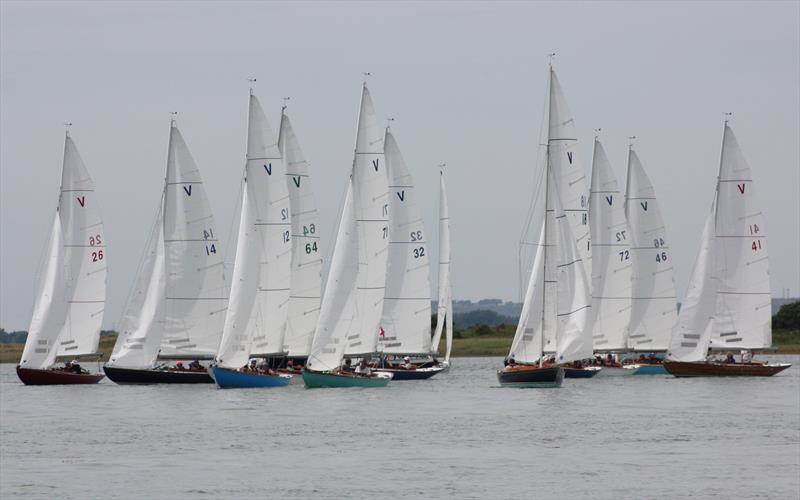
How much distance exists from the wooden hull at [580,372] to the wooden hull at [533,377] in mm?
9871

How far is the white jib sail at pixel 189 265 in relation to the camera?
3019 inches

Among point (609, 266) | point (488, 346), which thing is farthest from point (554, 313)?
→ point (488, 346)

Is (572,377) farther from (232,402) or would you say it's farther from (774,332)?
(774,332)

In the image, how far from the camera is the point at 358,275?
74.1m

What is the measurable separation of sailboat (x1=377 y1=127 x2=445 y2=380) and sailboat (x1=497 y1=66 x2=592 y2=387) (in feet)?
31.8

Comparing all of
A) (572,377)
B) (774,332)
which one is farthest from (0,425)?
(774,332)

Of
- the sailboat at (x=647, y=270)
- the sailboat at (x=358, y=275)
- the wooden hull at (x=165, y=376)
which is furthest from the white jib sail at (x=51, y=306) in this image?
the sailboat at (x=647, y=270)

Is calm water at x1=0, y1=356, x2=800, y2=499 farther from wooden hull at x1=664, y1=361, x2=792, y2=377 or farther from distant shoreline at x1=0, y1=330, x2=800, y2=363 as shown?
distant shoreline at x1=0, y1=330, x2=800, y2=363

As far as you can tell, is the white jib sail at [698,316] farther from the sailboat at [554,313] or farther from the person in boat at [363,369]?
the person in boat at [363,369]

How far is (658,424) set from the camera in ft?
189

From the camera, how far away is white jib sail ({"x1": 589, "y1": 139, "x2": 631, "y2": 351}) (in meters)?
89.8

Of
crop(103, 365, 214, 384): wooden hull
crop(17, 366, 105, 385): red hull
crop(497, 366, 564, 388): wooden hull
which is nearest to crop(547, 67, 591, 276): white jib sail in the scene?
crop(497, 366, 564, 388): wooden hull

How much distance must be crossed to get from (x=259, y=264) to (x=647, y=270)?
26420mm

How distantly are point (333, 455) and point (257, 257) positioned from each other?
83.8ft
